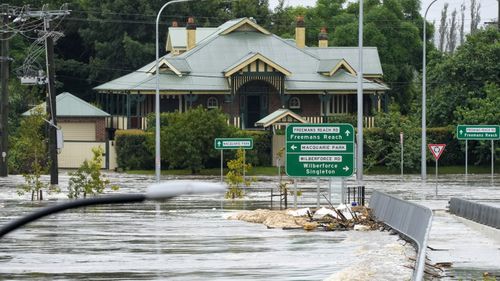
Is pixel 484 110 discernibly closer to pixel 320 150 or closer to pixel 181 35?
pixel 181 35

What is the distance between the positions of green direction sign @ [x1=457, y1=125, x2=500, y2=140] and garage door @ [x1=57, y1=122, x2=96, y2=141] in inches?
1273

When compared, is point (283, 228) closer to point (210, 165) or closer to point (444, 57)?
point (210, 165)

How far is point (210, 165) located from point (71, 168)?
438 inches

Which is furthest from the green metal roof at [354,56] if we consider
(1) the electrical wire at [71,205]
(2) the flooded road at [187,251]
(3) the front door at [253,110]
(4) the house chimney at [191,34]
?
(1) the electrical wire at [71,205]

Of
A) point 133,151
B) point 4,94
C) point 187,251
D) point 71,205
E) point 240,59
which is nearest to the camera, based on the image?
point 71,205

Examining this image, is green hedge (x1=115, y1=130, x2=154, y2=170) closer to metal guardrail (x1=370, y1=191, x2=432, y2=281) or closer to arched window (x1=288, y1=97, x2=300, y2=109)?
arched window (x1=288, y1=97, x2=300, y2=109)

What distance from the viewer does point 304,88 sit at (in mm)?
84125

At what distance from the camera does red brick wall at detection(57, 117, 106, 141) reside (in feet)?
281

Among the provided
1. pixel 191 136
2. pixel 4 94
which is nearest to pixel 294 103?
pixel 191 136

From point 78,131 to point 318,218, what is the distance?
51043 mm

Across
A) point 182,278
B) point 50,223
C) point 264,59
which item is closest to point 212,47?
point 264,59

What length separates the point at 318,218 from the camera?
3731 centimetres

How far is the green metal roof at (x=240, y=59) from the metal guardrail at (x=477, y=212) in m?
43.1

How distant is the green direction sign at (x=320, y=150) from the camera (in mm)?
40781
